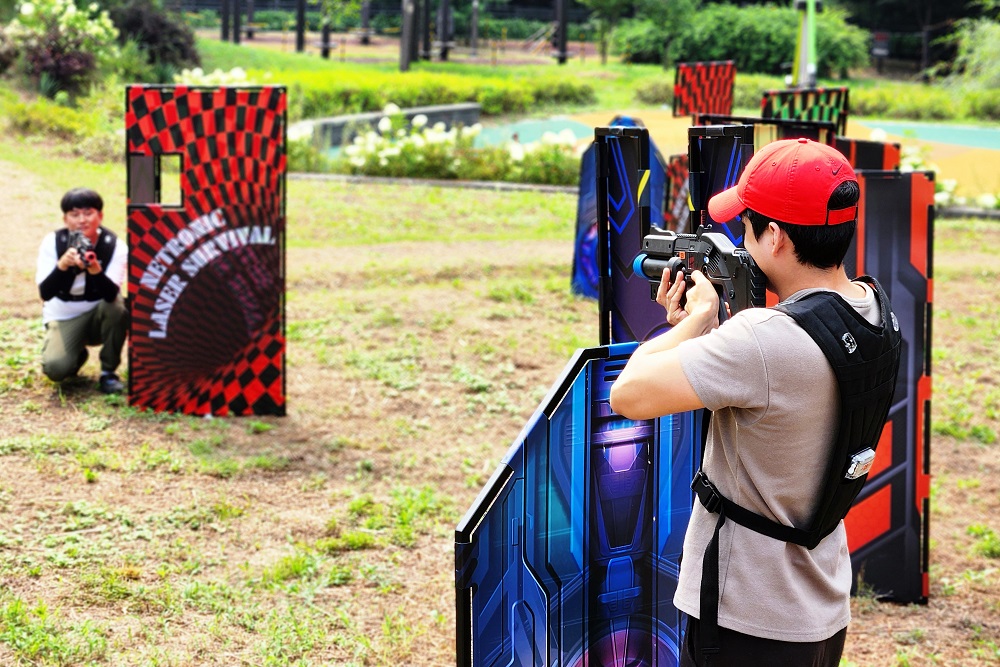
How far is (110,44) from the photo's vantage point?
20.7 m

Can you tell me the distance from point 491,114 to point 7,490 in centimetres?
2170

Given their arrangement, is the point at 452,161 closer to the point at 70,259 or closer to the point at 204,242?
the point at 204,242

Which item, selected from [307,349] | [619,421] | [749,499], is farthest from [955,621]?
[307,349]

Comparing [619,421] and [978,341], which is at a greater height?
[619,421]

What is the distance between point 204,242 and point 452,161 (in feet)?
30.9

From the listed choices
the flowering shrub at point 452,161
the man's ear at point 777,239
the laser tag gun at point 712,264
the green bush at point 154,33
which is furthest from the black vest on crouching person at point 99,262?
the green bush at point 154,33

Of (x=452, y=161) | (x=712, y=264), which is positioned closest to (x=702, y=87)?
(x=452, y=161)

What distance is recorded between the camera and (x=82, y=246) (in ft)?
20.3

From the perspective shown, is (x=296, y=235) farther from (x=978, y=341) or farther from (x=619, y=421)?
(x=619, y=421)

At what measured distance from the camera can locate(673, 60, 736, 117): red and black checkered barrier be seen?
35.9 ft

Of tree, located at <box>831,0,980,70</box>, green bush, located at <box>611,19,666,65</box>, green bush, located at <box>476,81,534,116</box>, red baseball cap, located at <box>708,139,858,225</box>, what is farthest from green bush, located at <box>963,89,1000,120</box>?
red baseball cap, located at <box>708,139,858,225</box>

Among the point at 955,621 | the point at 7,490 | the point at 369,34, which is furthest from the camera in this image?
the point at 369,34

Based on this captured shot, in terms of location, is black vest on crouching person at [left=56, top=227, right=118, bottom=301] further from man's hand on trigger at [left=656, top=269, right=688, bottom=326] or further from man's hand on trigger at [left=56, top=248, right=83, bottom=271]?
man's hand on trigger at [left=656, top=269, right=688, bottom=326]

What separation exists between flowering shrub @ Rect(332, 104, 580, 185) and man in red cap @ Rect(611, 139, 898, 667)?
13214mm
